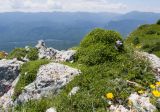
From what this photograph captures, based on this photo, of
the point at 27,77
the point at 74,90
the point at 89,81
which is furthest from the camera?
the point at 27,77

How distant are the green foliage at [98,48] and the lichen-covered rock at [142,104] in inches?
174

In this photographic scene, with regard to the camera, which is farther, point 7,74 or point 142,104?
point 7,74

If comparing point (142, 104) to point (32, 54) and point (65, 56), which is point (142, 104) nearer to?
point (65, 56)

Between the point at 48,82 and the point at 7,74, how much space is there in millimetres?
3990

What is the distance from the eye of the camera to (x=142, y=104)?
1111cm

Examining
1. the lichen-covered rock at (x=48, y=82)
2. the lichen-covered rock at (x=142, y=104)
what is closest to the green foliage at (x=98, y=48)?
the lichen-covered rock at (x=48, y=82)

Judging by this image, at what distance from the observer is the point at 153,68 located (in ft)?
53.4

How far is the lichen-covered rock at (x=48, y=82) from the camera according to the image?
14547mm

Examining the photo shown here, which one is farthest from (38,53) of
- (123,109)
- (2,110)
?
(123,109)

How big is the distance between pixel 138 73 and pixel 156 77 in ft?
2.74

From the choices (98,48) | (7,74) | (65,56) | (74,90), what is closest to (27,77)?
(7,74)

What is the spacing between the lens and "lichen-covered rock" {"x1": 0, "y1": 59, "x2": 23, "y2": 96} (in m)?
17.9

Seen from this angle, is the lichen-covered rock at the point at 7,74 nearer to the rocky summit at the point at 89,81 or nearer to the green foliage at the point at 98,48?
the rocky summit at the point at 89,81

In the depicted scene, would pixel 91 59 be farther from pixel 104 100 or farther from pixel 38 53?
pixel 38 53
